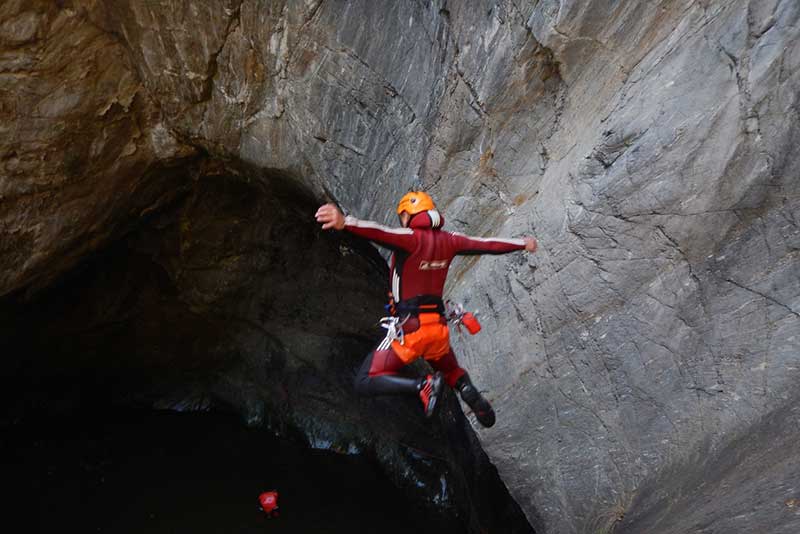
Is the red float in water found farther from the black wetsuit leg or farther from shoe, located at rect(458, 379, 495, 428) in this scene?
shoe, located at rect(458, 379, 495, 428)

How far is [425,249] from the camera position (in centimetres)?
418

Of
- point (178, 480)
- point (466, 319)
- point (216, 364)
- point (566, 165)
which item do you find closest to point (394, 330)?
point (466, 319)

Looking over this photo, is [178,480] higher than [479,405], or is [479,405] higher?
[479,405]

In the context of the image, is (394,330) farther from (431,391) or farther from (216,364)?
(216,364)

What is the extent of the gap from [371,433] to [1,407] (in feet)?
14.4

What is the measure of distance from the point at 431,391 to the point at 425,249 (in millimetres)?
757

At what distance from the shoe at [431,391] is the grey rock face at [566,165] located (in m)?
0.88

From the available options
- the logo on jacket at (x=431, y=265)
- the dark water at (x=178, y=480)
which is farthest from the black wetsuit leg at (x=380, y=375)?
the dark water at (x=178, y=480)

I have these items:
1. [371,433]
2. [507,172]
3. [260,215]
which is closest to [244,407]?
[371,433]

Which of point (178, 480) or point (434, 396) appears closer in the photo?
point (434, 396)

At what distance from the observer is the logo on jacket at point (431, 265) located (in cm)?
421

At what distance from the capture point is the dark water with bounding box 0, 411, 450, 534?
730 cm

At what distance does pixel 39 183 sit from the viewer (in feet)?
23.0

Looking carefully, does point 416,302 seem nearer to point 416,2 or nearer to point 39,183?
point 416,2
